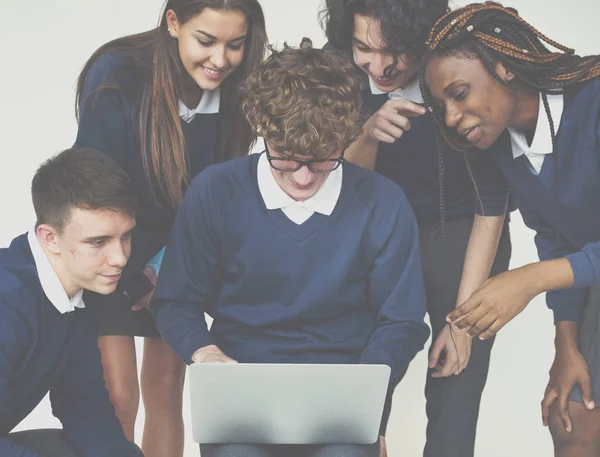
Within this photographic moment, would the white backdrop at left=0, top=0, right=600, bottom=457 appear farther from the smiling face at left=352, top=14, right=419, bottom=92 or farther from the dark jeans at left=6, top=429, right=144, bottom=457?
the dark jeans at left=6, top=429, right=144, bottom=457

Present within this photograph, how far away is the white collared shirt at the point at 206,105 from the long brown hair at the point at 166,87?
3 centimetres

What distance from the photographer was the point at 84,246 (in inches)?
77.2

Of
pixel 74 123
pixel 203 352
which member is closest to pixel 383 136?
pixel 203 352

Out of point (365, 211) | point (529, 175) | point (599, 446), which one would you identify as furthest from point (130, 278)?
point (599, 446)

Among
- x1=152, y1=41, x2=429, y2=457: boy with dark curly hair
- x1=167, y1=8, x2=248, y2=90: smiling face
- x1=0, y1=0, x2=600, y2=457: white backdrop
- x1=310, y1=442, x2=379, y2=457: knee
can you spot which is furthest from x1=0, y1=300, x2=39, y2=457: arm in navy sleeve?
x1=0, y1=0, x2=600, y2=457: white backdrop

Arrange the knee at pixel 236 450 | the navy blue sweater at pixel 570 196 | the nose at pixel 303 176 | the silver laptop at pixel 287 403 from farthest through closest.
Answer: the navy blue sweater at pixel 570 196
the nose at pixel 303 176
the knee at pixel 236 450
the silver laptop at pixel 287 403

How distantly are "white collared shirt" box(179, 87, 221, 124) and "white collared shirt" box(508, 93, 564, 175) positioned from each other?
1.96ft

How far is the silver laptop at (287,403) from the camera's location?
174cm

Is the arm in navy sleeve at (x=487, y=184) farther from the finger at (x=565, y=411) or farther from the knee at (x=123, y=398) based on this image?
the knee at (x=123, y=398)

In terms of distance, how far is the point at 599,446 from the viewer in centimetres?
224

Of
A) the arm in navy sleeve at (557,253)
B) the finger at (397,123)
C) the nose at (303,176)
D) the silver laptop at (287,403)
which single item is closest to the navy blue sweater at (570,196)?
the arm in navy sleeve at (557,253)

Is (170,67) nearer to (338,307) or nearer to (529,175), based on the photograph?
(338,307)

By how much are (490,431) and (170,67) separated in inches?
53.0

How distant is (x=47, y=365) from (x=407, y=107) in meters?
0.84
